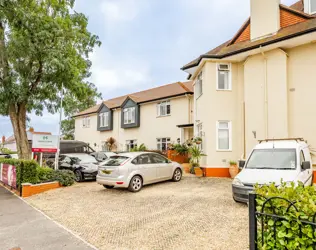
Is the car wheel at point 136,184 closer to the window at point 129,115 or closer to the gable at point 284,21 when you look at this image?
the gable at point 284,21

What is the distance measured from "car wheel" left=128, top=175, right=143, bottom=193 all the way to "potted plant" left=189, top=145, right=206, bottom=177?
4820 mm

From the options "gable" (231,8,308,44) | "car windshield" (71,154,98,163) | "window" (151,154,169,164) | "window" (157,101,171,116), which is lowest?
"car windshield" (71,154,98,163)

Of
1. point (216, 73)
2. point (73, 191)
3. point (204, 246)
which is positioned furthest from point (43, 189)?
point (216, 73)

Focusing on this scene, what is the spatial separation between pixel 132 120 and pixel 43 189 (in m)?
16.4

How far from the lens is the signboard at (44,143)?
13.3 m

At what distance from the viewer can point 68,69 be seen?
1347 cm

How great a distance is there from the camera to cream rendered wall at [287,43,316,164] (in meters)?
12.1

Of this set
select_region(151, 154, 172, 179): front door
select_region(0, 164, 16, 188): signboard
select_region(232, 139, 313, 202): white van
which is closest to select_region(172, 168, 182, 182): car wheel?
select_region(151, 154, 172, 179): front door

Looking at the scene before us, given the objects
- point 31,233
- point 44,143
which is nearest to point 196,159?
point 44,143

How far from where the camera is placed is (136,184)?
35.9 ft

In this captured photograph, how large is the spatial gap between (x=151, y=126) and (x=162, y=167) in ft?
44.3

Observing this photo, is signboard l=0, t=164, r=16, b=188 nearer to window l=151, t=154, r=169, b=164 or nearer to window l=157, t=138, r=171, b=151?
window l=151, t=154, r=169, b=164

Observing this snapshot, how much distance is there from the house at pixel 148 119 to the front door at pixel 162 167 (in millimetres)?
8879

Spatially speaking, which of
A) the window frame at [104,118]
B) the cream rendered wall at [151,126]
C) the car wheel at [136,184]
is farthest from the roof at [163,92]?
the car wheel at [136,184]
